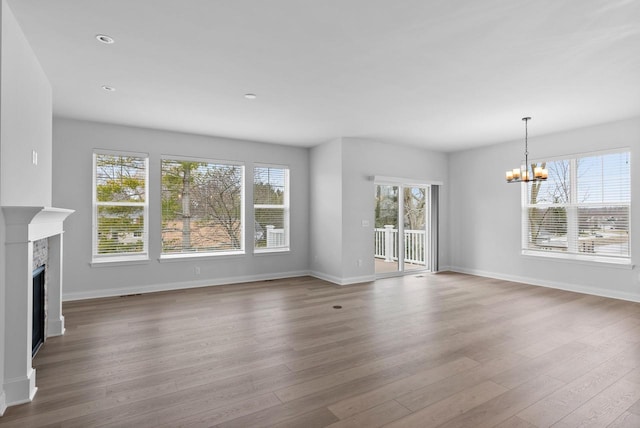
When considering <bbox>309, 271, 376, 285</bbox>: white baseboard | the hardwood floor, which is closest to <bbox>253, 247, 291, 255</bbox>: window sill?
<bbox>309, 271, 376, 285</bbox>: white baseboard

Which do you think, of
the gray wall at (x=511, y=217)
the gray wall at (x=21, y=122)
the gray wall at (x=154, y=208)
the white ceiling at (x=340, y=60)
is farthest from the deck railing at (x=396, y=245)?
the gray wall at (x=21, y=122)

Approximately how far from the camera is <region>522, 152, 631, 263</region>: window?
5.23m

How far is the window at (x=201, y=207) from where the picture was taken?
19.1ft

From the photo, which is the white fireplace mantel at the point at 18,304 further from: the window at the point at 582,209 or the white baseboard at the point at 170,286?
the window at the point at 582,209

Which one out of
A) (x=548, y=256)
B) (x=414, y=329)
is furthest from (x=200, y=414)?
(x=548, y=256)

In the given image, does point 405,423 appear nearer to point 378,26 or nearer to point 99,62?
point 378,26

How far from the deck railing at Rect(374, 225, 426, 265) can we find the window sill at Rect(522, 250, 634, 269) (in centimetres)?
199

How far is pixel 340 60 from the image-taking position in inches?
126

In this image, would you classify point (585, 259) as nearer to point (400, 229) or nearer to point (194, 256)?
point (400, 229)

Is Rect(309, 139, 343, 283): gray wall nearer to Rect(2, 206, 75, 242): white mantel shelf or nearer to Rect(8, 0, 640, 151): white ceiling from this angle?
Rect(8, 0, 640, 151): white ceiling

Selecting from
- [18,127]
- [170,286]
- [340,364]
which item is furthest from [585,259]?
[18,127]

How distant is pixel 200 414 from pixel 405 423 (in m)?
1.31

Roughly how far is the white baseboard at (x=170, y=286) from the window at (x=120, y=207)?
496 mm

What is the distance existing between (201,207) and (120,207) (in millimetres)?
1249
